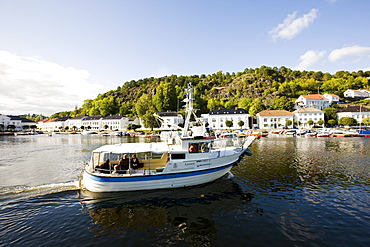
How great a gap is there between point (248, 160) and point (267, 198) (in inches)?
502

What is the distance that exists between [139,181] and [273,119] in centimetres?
9414

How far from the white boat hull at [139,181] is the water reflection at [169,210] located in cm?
44

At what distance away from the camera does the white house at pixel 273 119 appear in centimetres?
9294

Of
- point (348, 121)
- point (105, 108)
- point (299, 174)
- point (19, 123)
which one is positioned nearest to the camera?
point (299, 174)

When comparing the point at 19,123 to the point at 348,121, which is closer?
the point at 348,121

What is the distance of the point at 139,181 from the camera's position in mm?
14062

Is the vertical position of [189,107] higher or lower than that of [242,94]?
lower

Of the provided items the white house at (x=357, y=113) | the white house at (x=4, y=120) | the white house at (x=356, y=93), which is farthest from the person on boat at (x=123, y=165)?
the white house at (x=356, y=93)

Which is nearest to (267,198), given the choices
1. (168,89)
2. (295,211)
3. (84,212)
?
(295,211)

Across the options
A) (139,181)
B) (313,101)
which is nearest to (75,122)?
(139,181)

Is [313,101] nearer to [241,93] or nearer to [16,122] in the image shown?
[241,93]

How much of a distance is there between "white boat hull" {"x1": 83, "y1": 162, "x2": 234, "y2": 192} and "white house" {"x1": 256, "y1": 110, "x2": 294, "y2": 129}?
89.2 m

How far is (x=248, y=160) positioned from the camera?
1017 inches

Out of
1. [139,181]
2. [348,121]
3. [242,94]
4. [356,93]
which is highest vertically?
[242,94]
